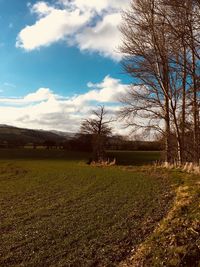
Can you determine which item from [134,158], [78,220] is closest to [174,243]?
[78,220]

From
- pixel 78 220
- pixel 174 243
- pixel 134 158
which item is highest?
pixel 134 158

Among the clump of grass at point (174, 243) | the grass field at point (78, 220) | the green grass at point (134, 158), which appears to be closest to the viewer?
the clump of grass at point (174, 243)

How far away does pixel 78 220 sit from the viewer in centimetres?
909

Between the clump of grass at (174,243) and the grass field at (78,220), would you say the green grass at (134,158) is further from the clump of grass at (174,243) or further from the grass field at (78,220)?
the clump of grass at (174,243)

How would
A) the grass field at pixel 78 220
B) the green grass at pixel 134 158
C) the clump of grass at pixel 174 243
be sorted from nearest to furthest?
1. the clump of grass at pixel 174 243
2. the grass field at pixel 78 220
3. the green grass at pixel 134 158

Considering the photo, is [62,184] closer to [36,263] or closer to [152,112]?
[152,112]

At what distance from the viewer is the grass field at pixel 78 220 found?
21.4 feet

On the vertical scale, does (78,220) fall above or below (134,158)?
below

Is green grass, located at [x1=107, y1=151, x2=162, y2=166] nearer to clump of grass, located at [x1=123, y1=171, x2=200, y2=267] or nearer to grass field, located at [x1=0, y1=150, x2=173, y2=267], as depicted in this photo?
grass field, located at [x1=0, y1=150, x2=173, y2=267]

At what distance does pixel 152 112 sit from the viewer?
20844mm

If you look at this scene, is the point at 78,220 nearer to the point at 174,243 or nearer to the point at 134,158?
the point at 174,243

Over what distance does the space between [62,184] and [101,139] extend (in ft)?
89.4

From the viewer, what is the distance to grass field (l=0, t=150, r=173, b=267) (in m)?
6.52

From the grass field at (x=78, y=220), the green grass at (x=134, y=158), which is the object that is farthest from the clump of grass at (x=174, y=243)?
the green grass at (x=134, y=158)
